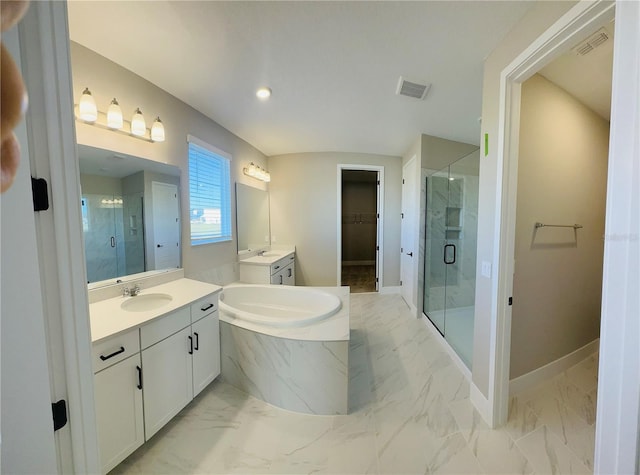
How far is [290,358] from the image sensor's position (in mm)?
1670

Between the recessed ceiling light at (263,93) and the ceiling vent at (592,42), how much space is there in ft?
6.60

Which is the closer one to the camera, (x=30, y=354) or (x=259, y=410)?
(x=30, y=354)

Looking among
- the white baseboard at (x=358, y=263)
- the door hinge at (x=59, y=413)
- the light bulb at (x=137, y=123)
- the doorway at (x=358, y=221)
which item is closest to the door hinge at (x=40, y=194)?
the door hinge at (x=59, y=413)

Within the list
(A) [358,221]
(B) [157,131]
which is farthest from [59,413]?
(A) [358,221]

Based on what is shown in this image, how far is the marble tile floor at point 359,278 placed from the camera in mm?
4562

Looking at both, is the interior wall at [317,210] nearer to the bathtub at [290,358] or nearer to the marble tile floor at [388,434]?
the bathtub at [290,358]

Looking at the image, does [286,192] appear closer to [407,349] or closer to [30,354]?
[407,349]

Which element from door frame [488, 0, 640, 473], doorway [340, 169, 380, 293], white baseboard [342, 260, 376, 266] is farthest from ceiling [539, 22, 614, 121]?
white baseboard [342, 260, 376, 266]

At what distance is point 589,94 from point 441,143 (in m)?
1.43

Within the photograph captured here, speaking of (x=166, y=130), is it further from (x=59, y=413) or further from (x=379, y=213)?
(x=379, y=213)

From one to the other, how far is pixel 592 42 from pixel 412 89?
98 centimetres

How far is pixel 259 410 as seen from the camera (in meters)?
1.68

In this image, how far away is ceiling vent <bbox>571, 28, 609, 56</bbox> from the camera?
1.23 meters

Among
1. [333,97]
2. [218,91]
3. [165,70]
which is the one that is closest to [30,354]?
[165,70]
